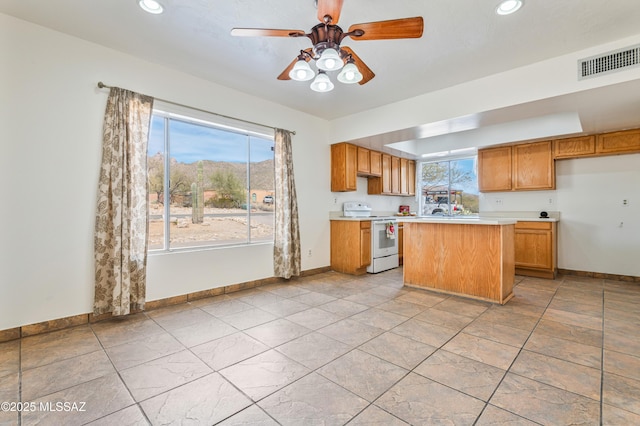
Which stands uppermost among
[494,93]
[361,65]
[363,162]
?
[494,93]

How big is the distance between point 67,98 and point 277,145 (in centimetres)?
241

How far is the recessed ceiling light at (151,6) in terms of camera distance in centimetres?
222

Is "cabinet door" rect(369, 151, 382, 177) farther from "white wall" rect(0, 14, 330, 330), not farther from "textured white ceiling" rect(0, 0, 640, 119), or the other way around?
"white wall" rect(0, 14, 330, 330)

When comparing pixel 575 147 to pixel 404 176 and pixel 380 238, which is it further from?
pixel 380 238

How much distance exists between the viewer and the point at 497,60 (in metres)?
3.06

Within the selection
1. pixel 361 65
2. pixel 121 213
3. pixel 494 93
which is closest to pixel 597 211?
pixel 494 93

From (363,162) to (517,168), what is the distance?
271cm

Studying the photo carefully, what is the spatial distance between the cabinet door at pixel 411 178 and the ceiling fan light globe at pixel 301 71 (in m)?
4.98

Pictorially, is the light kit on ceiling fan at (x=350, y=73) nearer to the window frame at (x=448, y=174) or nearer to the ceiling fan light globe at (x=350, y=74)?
the ceiling fan light globe at (x=350, y=74)

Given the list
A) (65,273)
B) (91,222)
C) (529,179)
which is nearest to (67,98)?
(91,222)

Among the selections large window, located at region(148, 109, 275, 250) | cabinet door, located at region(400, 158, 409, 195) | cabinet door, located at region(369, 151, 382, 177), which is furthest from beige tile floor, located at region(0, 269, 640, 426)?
cabinet door, located at region(400, 158, 409, 195)

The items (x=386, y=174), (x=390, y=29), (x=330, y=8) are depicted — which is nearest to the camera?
(x=330, y=8)

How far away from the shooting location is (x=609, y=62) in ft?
8.99

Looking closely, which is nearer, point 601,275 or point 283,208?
point 283,208
